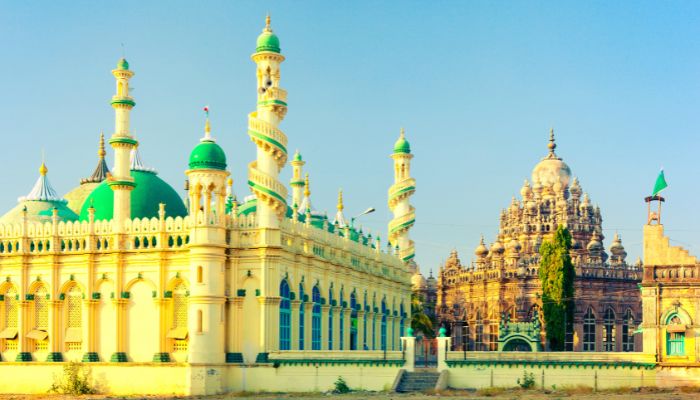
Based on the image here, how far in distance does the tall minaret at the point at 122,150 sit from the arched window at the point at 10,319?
20.0ft

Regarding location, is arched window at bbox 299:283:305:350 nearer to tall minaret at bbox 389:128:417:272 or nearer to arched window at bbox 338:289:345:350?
arched window at bbox 338:289:345:350

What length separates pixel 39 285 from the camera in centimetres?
4812

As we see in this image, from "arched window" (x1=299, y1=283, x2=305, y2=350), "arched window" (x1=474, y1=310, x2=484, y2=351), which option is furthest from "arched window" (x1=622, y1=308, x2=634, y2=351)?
"arched window" (x1=299, y1=283, x2=305, y2=350)

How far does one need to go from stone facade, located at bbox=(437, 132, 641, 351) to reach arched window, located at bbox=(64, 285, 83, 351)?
3612cm

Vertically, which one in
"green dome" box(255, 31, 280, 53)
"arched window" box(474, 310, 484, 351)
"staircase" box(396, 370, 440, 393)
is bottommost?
"arched window" box(474, 310, 484, 351)

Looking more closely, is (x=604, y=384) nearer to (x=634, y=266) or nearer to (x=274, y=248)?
(x=274, y=248)

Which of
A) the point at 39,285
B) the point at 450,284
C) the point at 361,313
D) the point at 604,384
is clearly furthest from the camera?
the point at 450,284

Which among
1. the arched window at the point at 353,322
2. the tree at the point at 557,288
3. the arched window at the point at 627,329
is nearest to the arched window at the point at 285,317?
the arched window at the point at 353,322

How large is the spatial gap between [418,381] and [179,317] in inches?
391

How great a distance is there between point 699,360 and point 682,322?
152cm

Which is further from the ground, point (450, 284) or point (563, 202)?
point (563, 202)

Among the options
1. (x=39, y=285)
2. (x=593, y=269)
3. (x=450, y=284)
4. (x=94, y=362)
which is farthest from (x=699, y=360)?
(x=450, y=284)

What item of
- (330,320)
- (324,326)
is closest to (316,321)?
(324,326)

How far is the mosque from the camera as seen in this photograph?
43.8 metres
